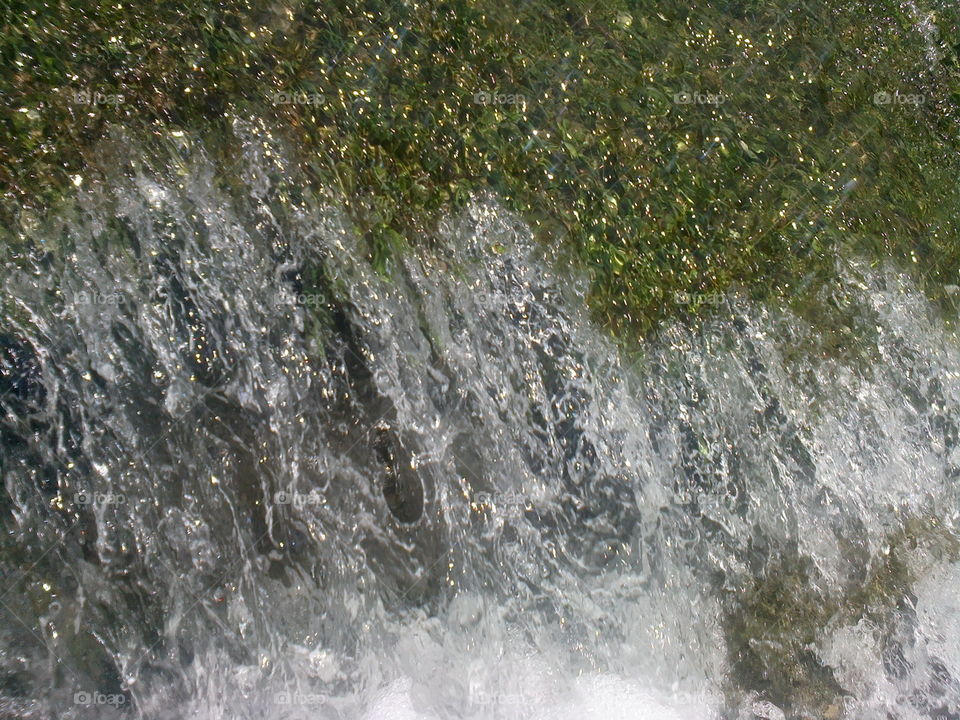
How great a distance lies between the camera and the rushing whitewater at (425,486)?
3.23 m

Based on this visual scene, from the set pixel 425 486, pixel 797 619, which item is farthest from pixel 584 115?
pixel 797 619

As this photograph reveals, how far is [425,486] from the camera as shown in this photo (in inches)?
143

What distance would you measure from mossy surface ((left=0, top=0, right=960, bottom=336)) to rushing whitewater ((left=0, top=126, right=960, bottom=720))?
0.48ft

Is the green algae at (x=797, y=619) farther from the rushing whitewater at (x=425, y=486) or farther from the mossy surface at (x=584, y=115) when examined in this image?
the mossy surface at (x=584, y=115)

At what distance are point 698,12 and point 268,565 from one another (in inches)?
123

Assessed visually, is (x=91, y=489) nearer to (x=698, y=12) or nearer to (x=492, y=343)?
(x=492, y=343)

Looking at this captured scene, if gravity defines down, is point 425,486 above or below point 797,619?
below

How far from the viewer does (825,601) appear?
4125 millimetres

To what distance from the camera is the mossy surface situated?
3.31m

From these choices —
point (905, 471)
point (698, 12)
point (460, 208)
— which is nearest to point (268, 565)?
point (460, 208)

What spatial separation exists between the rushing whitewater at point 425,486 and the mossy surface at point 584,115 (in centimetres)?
15

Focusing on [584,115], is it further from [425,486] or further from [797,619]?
[797,619]

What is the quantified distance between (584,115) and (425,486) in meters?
1.64

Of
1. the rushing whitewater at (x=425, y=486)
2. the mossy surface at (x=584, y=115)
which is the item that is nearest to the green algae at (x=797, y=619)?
the rushing whitewater at (x=425, y=486)
